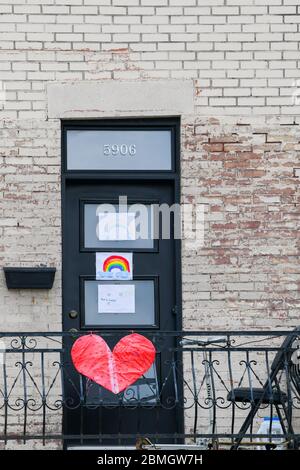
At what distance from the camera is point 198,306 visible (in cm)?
1112

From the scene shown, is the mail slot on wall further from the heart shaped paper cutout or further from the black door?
the heart shaped paper cutout

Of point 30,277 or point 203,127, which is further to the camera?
point 203,127

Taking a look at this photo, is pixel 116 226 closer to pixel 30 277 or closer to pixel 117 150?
pixel 117 150

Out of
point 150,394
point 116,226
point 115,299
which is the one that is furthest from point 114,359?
point 116,226

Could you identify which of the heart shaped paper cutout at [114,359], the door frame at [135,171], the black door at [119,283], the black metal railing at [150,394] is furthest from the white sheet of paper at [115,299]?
the heart shaped paper cutout at [114,359]

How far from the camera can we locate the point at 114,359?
32.6 ft

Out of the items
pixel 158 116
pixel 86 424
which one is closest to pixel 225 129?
pixel 158 116

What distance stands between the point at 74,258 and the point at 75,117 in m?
1.18

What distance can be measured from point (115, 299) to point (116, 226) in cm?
62

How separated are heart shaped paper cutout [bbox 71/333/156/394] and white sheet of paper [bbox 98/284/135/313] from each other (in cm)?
123

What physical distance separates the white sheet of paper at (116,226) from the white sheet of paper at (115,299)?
Answer: 0.42m

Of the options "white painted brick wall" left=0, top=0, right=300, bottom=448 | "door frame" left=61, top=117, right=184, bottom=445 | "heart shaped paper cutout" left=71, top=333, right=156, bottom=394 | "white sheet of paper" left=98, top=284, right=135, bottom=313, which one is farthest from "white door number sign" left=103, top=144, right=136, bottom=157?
"heart shaped paper cutout" left=71, top=333, right=156, bottom=394

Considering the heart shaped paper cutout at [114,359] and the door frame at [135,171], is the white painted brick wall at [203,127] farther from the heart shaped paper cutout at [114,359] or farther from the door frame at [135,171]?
the heart shaped paper cutout at [114,359]
